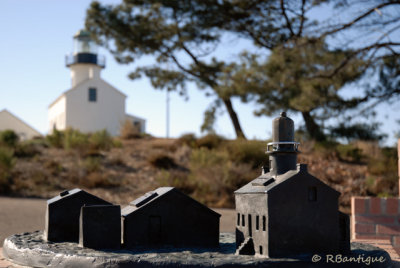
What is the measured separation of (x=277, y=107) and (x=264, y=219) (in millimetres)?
11734

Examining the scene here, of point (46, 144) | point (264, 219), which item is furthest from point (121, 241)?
point (46, 144)

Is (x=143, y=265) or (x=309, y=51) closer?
(x=143, y=265)

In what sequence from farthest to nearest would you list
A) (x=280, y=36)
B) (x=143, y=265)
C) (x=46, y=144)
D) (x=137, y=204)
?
(x=46, y=144), (x=280, y=36), (x=137, y=204), (x=143, y=265)

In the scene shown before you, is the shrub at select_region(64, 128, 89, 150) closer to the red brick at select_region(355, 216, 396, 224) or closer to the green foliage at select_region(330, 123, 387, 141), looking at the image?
the green foliage at select_region(330, 123, 387, 141)

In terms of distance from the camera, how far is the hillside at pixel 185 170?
13367 millimetres

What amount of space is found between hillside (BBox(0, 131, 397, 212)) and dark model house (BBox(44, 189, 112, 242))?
776cm

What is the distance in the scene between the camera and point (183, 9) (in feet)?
62.1

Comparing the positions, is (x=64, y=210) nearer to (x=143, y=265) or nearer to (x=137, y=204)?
(x=137, y=204)

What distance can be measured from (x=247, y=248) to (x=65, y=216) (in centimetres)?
201

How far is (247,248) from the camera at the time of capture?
393 centimetres

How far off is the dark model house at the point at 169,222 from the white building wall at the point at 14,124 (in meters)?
26.6

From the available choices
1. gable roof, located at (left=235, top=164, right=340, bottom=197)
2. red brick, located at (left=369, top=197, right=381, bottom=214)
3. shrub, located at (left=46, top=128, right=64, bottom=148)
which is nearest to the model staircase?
gable roof, located at (left=235, top=164, right=340, bottom=197)

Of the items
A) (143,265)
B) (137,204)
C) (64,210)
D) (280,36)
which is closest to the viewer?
(143,265)

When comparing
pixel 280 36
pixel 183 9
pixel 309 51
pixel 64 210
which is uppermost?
pixel 183 9
